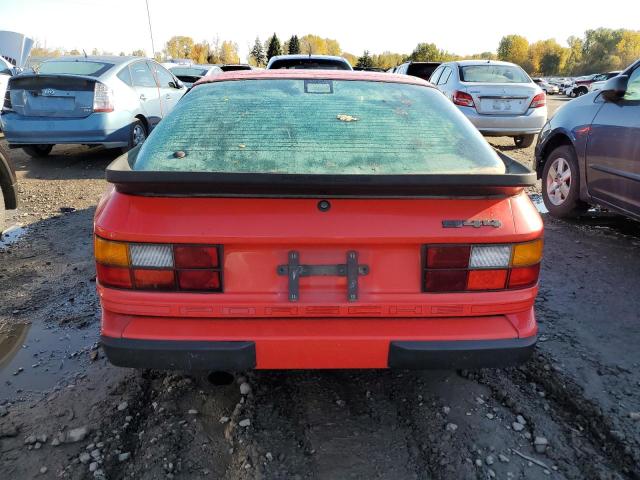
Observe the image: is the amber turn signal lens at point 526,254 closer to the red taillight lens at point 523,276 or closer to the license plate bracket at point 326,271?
the red taillight lens at point 523,276

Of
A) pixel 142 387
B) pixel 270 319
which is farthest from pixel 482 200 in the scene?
pixel 142 387

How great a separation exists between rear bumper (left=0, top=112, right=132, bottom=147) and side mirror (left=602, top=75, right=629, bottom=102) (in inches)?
252

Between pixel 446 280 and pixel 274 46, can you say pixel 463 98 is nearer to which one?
pixel 446 280

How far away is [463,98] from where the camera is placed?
9242 millimetres

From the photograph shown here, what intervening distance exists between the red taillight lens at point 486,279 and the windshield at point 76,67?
7437 millimetres

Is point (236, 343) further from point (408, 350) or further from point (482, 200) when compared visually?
point (482, 200)

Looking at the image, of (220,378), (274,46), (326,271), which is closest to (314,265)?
(326,271)

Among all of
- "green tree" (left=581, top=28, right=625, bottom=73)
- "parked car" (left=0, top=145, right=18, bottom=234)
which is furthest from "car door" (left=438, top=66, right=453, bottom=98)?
"green tree" (left=581, top=28, right=625, bottom=73)

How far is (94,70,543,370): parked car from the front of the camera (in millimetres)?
1931

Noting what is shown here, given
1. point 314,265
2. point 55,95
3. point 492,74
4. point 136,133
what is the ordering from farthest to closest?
1. point 492,74
2. point 136,133
3. point 55,95
4. point 314,265

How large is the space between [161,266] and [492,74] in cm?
931

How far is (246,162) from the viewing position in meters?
2.16

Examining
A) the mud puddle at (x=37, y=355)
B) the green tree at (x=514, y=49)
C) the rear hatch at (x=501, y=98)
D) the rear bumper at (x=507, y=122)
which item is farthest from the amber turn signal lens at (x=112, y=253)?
the green tree at (x=514, y=49)

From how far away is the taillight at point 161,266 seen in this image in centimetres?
196
